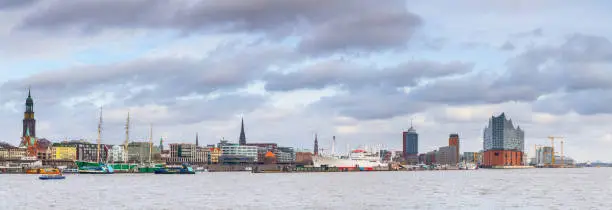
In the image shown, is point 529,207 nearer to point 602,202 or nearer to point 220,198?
point 602,202


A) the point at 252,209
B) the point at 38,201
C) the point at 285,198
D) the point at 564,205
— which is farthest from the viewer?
the point at 285,198

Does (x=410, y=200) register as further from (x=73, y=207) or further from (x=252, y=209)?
(x=73, y=207)

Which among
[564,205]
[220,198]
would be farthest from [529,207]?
[220,198]

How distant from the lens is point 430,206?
8131cm

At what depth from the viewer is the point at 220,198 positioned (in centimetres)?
9450

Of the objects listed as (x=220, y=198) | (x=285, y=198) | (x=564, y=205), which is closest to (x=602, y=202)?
(x=564, y=205)

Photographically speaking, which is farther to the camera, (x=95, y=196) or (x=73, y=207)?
(x=95, y=196)

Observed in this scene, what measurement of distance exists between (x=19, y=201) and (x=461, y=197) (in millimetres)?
51399

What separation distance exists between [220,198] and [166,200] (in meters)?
7.07

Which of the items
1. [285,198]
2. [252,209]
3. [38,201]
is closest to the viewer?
[252,209]

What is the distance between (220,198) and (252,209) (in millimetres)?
17968

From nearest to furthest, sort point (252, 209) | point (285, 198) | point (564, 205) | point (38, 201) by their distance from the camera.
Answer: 1. point (252, 209)
2. point (564, 205)
3. point (38, 201)
4. point (285, 198)

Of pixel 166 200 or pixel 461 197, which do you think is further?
pixel 461 197

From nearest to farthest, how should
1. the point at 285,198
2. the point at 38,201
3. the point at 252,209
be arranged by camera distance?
the point at 252,209 → the point at 38,201 → the point at 285,198
